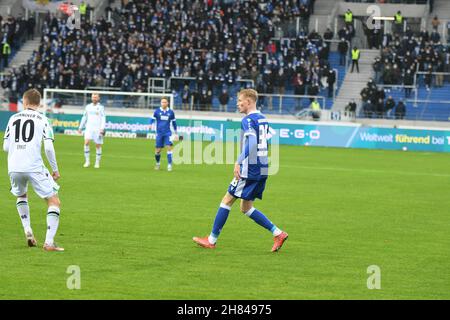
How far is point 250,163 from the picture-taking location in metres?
13.3

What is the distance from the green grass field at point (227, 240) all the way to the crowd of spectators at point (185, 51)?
80.6ft

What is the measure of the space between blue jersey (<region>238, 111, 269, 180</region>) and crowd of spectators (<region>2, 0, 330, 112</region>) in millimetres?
37395

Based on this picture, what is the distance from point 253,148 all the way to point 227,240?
1988 mm

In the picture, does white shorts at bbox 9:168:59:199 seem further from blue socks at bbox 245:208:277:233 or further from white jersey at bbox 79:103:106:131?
white jersey at bbox 79:103:106:131

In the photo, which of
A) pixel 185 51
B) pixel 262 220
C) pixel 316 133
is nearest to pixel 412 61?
pixel 316 133

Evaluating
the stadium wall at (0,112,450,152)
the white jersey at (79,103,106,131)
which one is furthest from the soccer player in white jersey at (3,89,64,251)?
the stadium wall at (0,112,450,152)

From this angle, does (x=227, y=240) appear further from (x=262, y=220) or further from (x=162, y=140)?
(x=162, y=140)

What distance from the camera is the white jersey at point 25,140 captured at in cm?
1254

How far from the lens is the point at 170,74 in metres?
53.8

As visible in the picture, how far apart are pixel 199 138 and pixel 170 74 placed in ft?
31.6

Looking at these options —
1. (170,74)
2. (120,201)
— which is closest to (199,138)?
(170,74)

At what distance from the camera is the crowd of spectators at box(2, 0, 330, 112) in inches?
2060

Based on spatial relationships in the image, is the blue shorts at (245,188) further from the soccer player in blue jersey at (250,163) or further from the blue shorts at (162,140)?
the blue shorts at (162,140)

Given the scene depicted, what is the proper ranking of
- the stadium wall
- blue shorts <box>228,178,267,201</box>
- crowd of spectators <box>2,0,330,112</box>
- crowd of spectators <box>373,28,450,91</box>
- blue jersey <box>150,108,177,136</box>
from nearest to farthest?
1. blue shorts <box>228,178,267,201</box>
2. blue jersey <box>150,108,177,136</box>
3. the stadium wall
4. crowd of spectators <box>373,28,450,91</box>
5. crowd of spectators <box>2,0,330,112</box>
